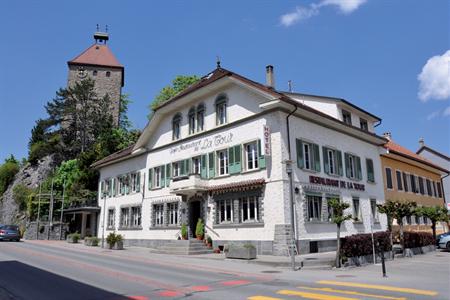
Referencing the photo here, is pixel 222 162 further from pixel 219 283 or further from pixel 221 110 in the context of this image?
pixel 219 283

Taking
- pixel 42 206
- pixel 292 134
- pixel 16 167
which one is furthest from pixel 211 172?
pixel 16 167

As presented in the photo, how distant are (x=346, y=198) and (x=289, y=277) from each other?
12793 millimetres

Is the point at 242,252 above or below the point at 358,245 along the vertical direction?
below

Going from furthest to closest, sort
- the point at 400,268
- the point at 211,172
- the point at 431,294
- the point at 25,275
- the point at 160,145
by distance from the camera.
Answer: the point at 160,145, the point at 211,172, the point at 400,268, the point at 25,275, the point at 431,294

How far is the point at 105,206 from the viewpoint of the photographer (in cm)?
3519

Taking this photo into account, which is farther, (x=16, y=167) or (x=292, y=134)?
(x=16, y=167)

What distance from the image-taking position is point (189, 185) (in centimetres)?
2306

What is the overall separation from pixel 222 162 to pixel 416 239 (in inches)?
477

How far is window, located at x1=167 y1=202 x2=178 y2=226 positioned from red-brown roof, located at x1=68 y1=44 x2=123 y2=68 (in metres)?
51.1

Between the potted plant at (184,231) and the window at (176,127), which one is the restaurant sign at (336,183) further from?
the window at (176,127)

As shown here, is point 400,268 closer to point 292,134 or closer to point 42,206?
point 292,134

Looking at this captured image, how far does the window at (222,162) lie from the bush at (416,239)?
420 inches

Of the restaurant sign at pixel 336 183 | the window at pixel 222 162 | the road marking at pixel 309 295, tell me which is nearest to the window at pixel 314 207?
the restaurant sign at pixel 336 183

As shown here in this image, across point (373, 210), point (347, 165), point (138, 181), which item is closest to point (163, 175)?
point (138, 181)
